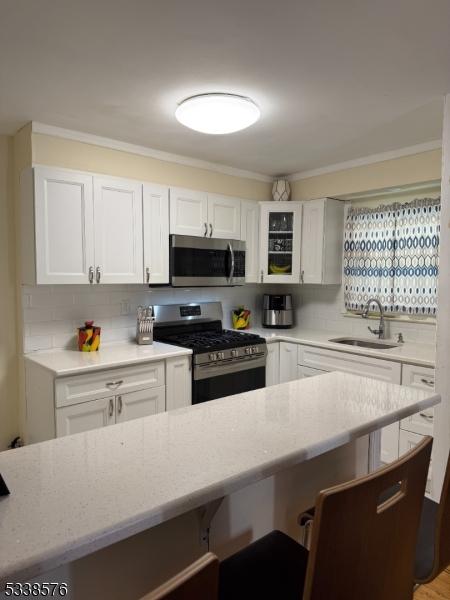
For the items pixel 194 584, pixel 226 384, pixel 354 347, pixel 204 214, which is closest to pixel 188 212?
pixel 204 214

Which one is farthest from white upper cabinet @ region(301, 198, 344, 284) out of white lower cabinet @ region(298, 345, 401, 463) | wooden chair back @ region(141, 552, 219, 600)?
wooden chair back @ region(141, 552, 219, 600)

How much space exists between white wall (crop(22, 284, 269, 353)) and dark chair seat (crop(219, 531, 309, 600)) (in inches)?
87.3

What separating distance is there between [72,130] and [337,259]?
7.95 ft

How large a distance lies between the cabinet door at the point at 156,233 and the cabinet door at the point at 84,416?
0.94 meters

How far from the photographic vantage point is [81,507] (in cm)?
79

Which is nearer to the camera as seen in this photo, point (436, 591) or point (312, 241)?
point (436, 591)

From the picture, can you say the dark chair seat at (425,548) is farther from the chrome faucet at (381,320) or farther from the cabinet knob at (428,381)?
the chrome faucet at (381,320)

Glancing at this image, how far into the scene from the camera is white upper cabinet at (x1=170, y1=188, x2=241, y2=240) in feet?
10.2

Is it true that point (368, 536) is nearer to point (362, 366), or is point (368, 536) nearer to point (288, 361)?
point (362, 366)

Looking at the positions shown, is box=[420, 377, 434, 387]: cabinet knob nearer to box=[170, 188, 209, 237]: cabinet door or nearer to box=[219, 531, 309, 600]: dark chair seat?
box=[219, 531, 309, 600]: dark chair seat

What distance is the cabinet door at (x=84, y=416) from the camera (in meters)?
2.36

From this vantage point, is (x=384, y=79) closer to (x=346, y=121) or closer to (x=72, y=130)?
(x=346, y=121)

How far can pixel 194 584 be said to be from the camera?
1.79 feet

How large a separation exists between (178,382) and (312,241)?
1770 millimetres
